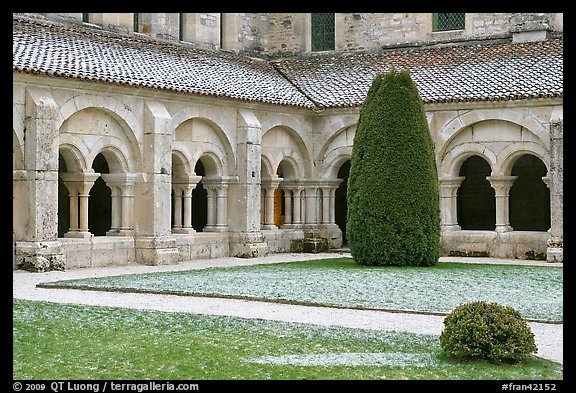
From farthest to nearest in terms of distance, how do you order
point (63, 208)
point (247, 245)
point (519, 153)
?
point (63, 208) → point (247, 245) → point (519, 153)

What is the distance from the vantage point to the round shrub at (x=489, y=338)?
8.81 metres

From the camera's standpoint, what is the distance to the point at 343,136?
2633 cm

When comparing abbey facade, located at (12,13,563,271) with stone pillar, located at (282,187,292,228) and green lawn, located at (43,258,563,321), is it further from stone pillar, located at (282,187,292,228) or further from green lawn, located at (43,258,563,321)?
green lawn, located at (43,258,563,321)

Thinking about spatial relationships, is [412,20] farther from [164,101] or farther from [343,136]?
[164,101]

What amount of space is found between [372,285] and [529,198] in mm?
14730

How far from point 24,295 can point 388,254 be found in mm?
8386

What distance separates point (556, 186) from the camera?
73.2 ft

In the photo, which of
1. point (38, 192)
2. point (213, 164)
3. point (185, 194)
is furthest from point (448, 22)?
point (38, 192)

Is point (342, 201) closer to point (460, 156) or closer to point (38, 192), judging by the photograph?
point (460, 156)

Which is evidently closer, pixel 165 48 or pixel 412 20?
pixel 165 48
